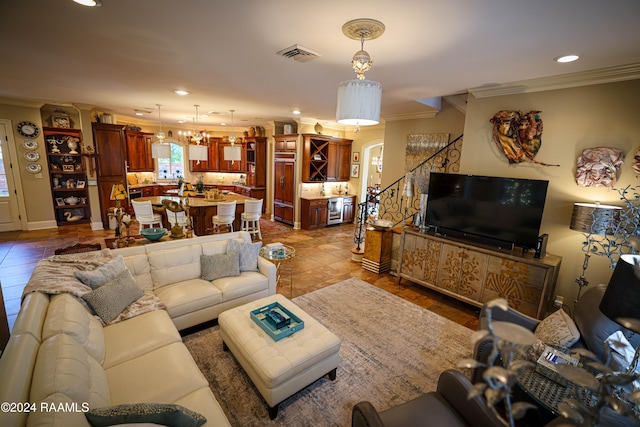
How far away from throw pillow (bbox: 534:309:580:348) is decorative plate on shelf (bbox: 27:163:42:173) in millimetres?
9537

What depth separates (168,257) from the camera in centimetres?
310

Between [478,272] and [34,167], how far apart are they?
30.4 ft

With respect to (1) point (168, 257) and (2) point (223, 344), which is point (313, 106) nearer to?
(1) point (168, 257)

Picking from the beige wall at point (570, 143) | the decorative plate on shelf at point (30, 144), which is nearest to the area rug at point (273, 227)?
the beige wall at point (570, 143)

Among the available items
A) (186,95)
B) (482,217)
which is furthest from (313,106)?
(482,217)

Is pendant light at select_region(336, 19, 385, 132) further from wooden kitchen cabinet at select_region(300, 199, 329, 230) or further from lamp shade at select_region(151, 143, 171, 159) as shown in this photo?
lamp shade at select_region(151, 143, 171, 159)

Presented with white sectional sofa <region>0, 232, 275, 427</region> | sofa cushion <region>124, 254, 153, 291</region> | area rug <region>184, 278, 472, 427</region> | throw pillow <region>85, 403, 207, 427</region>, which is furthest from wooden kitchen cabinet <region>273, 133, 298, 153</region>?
throw pillow <region>85, 403, 207, 427</region>

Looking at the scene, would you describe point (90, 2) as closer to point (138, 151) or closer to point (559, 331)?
point (559, 331)

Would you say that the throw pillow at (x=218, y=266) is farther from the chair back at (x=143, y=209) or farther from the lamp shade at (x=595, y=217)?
the lamp shade at (x=595, y=217)

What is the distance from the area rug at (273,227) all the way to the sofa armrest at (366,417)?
5.92m

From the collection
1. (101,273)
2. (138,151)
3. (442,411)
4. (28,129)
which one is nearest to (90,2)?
(101,273)

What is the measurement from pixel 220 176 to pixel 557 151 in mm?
9650

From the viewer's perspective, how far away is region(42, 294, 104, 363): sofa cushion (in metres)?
1.75

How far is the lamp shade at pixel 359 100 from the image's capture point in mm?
1938
